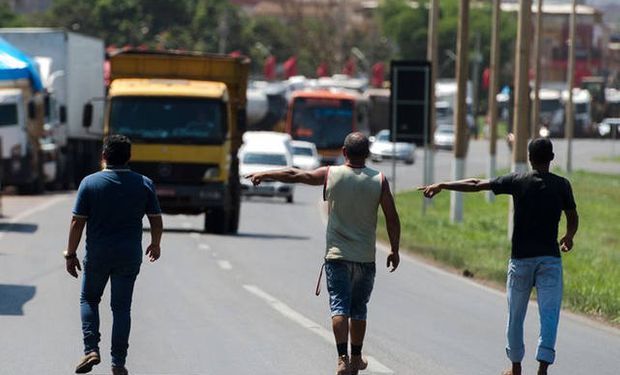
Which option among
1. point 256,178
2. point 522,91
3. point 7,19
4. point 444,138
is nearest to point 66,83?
point 522,91

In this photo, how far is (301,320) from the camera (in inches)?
654

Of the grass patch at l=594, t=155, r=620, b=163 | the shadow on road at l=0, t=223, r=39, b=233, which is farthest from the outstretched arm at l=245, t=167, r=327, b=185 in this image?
the grass patch at l=594, t=155, r=620, b=163

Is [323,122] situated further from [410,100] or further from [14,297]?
[14,297]

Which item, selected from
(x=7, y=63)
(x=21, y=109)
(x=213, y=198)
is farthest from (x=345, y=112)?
(x=7, y=63)

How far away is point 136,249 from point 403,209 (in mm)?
29704

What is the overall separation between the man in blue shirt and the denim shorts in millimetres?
1323

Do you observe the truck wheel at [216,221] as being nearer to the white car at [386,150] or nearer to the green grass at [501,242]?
the green grass at [501,242]

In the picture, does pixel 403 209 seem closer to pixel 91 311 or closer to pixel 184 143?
pixel 184 143

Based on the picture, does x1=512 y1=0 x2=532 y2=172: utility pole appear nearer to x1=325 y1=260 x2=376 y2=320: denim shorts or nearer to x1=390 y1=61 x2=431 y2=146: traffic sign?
x1=390 y1=61 x2=431 y2=146: traffic sign

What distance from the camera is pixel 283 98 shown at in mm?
82375

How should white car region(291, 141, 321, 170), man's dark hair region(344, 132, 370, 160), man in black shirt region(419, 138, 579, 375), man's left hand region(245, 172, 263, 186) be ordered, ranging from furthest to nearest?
white car region(291, 141, 321, 170), man's left hand region(245, 172, 263, 186), man in black shirt region(419, 138, 579, 375), man's dark hair region(344, 132, 370, 160)

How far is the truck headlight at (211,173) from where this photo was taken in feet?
101

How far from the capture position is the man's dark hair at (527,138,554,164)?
12180mm

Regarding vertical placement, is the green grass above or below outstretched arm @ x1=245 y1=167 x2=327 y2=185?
below
